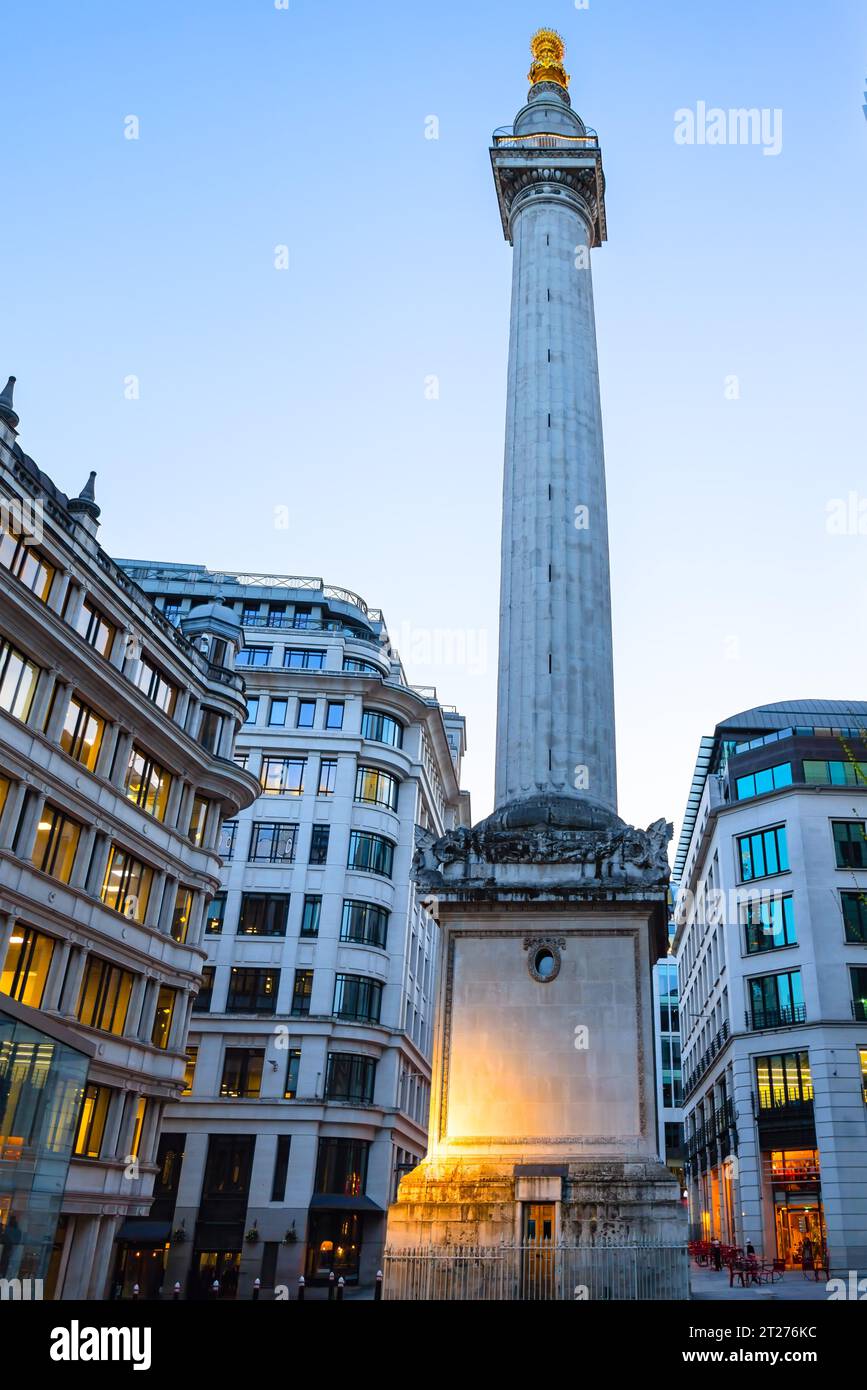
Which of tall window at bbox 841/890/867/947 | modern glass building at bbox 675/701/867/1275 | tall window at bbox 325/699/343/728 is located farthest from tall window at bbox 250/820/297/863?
tall window at bbox 841/890/867/947

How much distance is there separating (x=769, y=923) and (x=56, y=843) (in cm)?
3784

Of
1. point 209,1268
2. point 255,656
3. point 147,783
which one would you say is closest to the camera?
point 147,783

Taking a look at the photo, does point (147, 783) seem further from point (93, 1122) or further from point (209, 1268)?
point (209, 1268)

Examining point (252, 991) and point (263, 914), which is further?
point (263, 914)

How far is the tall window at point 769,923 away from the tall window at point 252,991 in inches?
1000

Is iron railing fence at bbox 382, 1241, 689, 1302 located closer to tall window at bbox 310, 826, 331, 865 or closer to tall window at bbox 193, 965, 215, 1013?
tall window at bbox 193, 965, 215, 1013

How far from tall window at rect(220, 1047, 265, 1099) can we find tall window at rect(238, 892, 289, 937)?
5.84 metres

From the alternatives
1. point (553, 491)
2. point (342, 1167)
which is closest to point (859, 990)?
point (342, 1167)

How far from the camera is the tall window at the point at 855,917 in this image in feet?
170

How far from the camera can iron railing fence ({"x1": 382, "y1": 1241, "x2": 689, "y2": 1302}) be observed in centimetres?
1892

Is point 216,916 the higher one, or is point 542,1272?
point 216,916

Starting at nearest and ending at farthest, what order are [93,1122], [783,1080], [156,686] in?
[93,1122], [156,686], [783,1080]

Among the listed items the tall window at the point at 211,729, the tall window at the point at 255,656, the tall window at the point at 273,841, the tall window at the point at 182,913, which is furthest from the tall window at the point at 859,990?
the tall window at the point at 255,656

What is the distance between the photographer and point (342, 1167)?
50.2m
